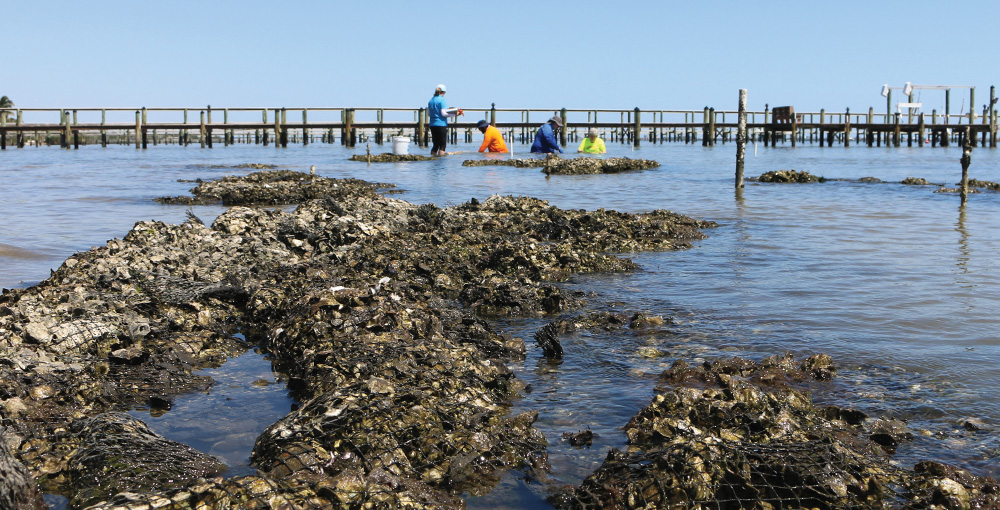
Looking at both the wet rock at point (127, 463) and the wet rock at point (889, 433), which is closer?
the wet rock at point (127, 463)

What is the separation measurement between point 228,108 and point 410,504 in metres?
48.0

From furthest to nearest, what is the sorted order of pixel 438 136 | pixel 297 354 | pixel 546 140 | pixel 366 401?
pixel 546 140 < pixel 438 136 < pixel 297 354 < pixel 366 401

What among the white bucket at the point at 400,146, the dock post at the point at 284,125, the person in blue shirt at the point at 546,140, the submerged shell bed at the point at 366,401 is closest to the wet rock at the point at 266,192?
the submerged shell bed at the point at 366,401

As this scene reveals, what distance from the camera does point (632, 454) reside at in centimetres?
373

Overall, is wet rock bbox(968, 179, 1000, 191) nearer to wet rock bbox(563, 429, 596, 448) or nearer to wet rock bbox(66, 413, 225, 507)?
wet rock bbox(563, 429, 596, 448)

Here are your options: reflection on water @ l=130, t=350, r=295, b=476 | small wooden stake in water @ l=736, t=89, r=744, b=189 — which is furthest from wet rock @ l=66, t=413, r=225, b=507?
small wooden stake in water @ l=736, t=89, r=744, b=189

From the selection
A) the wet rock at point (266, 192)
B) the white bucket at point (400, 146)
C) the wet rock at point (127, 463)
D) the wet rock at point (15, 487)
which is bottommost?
the wet rock at point (127, 463)

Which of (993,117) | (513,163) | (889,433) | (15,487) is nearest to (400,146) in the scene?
(513,163)

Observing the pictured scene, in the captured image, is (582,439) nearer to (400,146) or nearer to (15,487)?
(15,487)

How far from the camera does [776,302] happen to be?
740cm

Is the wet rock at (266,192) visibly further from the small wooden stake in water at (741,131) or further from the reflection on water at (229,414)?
the reflection on water at (229,414)

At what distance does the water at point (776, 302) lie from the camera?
4.56m

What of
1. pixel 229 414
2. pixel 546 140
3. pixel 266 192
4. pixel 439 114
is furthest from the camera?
pixel 546 140

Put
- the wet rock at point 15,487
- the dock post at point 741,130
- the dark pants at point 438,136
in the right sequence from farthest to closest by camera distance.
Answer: the dark pants at point 438,136
the dock post at point 741,130
the wet rock at point 15,487
